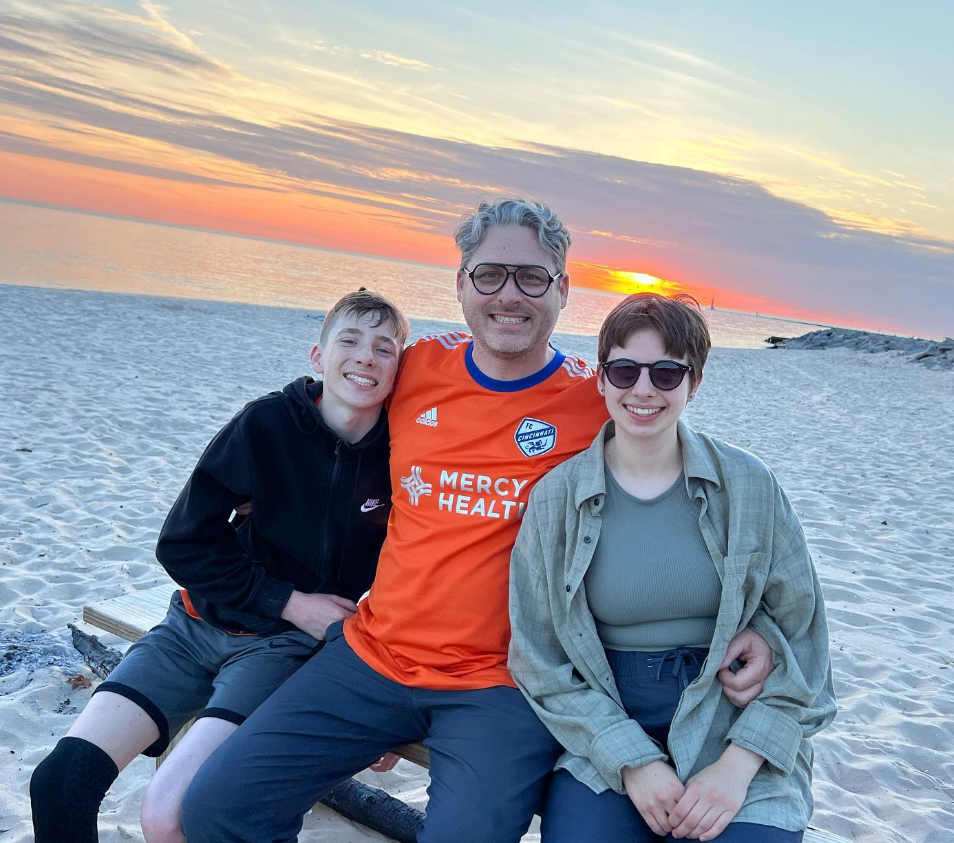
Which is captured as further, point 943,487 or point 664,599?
point 943,487

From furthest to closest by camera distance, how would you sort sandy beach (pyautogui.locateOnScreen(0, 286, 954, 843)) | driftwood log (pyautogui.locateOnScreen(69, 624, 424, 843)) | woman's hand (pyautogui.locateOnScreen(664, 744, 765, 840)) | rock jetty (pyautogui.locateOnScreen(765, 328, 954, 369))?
rock jetty (pyautogui.locateOnScreen(765, 328, 954, 369)), sandy beach (pyautogui.locateOnScreen(0, 286, 954, 843)), driftwood log (pyautogui.locateOnScreen(69, 624, 424, 843)), woman's hand (pyautogui.locateOnScreen(664, 744, 765, 840))

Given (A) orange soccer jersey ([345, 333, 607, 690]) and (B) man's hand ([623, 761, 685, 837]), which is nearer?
(B) man's hand ([623, 761, 685, 837])

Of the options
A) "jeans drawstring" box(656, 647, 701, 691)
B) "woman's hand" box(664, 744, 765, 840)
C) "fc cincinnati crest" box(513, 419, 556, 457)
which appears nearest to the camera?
"woman's hand" box(664, 744, 765, 840)

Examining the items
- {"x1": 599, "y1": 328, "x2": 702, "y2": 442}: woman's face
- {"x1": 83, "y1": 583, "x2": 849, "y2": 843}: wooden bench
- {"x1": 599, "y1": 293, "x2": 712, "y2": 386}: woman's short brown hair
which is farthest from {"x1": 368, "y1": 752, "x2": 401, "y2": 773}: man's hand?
{"x1": 599, "y1": 293, "x2": 712, "y2": 386}: woman's short brown hair

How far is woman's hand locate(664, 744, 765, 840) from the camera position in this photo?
219cm

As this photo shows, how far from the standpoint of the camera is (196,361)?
13547mm

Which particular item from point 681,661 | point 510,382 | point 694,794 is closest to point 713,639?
point 681,661

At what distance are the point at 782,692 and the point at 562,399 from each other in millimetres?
1178

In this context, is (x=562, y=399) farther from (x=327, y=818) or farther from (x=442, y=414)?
(x=327, y=818)

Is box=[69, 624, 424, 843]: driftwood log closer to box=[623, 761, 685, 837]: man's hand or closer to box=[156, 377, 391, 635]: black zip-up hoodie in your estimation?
box=[156, 377, 391, 635]: black zip-up hoodie

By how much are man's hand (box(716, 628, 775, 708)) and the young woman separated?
0.03 metres

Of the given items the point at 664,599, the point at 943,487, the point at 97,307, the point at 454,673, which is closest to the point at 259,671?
the point at 454,673

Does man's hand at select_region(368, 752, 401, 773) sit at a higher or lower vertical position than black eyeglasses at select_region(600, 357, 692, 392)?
lower

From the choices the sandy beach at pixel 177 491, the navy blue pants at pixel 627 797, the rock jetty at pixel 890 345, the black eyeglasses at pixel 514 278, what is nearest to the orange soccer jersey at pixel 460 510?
the black eyeglasses at pixel 514 278
